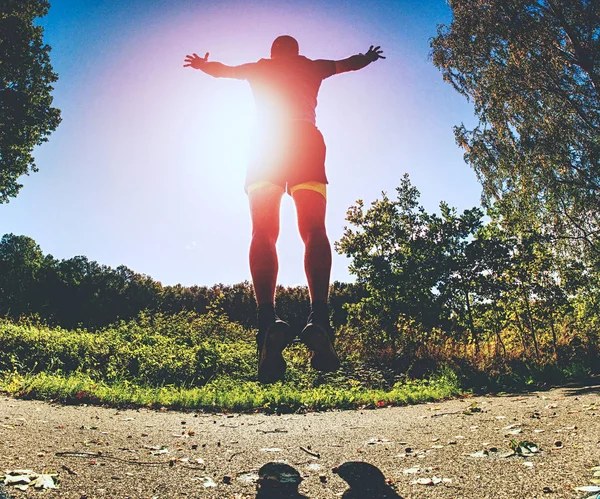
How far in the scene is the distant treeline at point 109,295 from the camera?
22.9 metres

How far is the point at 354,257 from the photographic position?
12719mm

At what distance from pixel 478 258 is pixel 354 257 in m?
3.80

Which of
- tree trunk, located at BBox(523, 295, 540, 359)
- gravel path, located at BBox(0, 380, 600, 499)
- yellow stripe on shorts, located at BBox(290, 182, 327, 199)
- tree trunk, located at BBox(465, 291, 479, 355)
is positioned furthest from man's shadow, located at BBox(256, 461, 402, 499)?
tree trunk, located at BBox(465, 291, 479, 355)

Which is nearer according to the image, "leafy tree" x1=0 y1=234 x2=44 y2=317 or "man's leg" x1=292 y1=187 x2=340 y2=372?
"man's leg" x1=292 y1=187 x2=340 y2=372

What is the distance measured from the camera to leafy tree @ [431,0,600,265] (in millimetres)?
11875

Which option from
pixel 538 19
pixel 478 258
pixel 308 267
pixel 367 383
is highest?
pixel 538 19

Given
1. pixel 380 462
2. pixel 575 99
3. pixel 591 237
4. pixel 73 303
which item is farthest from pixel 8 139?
pixel 591 237

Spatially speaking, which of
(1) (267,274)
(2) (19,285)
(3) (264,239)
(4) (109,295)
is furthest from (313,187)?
(2) (19,285)

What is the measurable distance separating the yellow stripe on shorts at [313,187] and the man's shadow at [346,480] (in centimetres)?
161

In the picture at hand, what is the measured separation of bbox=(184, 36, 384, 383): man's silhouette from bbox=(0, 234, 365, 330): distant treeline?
18.2 metres

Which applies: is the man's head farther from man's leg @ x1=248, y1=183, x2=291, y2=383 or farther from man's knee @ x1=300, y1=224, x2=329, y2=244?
man's knee @ x1=300, y1=224, x2=329, y2=244

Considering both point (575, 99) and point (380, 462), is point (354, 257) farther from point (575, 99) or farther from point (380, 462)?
point (380, 462)

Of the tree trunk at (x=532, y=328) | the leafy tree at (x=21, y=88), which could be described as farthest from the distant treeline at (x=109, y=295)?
the tree trunk at (x=532, y=328)

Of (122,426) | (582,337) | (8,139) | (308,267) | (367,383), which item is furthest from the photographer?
(8,139)
